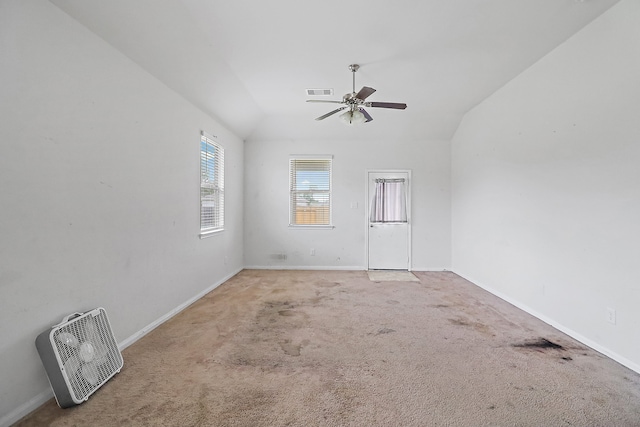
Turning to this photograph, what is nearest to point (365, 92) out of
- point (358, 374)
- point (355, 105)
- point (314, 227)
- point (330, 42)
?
point (355, 105)

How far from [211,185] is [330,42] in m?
2.66

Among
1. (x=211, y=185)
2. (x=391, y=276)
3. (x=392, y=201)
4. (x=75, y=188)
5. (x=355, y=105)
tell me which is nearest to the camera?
(x=75, y=188)

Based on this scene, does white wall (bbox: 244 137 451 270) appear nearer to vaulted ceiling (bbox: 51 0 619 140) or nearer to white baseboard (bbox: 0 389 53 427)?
vaulted ceiling (bbox: 51 0 619 140)

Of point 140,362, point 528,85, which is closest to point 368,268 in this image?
point 528,85

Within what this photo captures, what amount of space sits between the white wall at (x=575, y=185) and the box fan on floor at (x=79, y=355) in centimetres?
405

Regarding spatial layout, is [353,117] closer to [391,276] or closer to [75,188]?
[75,188]

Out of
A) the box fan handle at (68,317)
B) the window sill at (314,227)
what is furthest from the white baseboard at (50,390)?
the window sill at (314,227)

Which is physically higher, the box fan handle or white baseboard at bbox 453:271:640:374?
the box fan handle

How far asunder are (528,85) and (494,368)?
3.19 metres

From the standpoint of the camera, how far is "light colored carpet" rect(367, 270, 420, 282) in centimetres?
487

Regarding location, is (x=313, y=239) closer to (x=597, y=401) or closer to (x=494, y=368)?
(x=494, y=368)

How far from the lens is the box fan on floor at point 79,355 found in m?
1.66

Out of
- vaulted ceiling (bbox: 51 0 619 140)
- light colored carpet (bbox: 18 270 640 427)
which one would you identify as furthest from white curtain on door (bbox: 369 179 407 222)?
light colored carpet (bbox: 18 270 640 427)

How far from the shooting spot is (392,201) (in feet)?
18.4
